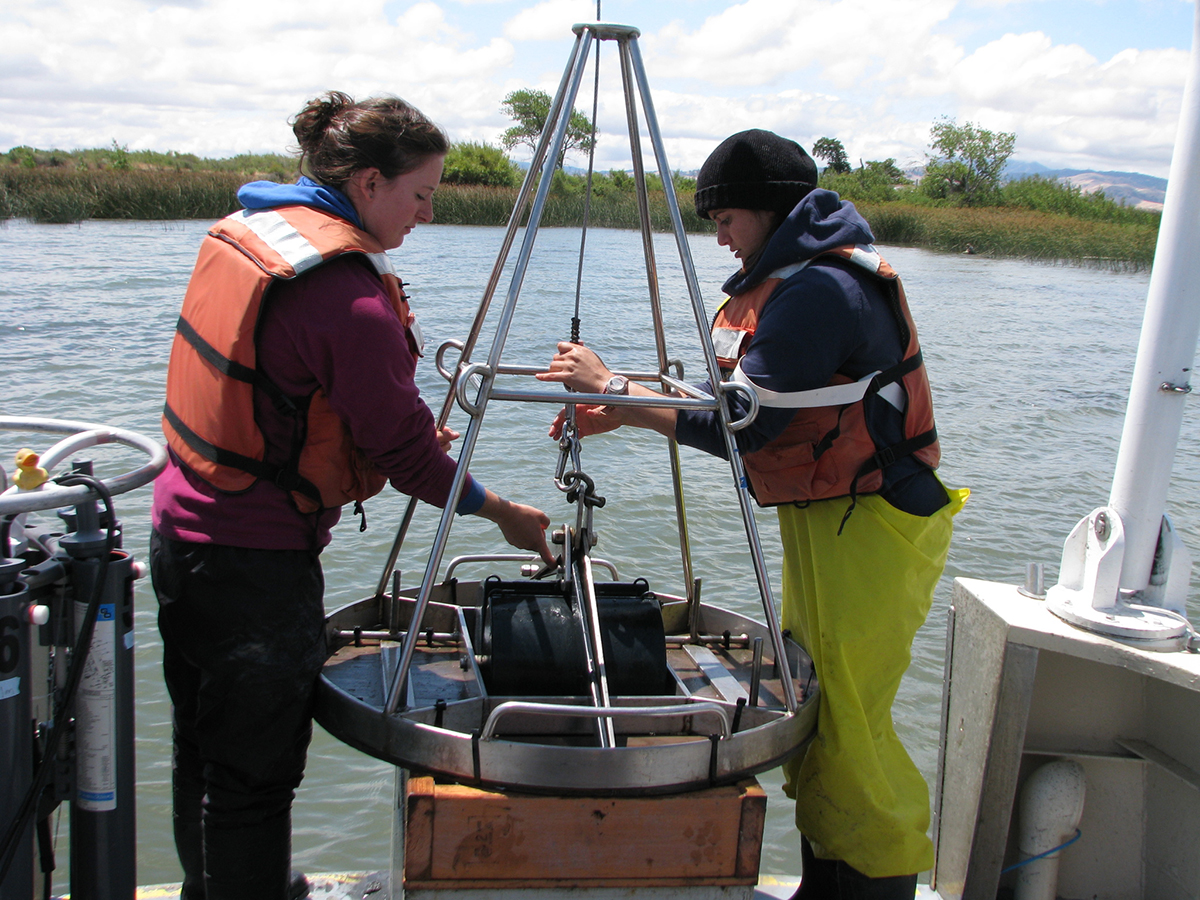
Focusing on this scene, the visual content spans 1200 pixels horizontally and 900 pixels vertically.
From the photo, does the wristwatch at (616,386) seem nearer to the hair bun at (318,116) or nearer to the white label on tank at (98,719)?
the hair bun at (318,116)

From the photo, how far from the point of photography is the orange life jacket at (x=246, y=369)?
69.0 inches

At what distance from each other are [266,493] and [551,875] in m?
0.92

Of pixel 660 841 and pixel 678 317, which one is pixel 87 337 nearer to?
pixel 678 317

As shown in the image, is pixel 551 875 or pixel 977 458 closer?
pixel 551 875

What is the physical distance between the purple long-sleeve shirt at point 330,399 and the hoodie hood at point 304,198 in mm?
164

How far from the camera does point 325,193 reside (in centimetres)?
191

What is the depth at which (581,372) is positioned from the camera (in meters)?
1.99

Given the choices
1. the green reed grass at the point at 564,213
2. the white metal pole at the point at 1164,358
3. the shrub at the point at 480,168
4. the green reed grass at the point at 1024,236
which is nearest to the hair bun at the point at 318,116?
the white metal pole at the point at 1164,358

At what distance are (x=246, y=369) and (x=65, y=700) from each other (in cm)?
64

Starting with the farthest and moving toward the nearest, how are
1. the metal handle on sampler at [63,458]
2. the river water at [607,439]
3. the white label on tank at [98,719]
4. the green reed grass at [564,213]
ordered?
1. the green reed grass at [564,213]
2. the river water at [607,439]
3. the white label on tank at [98,719]
4. the metal handle on sampler at [63,458]

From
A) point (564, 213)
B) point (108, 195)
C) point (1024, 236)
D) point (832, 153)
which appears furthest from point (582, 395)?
point (832, 153)

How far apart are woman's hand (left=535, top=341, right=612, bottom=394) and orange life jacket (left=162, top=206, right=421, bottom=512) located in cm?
41

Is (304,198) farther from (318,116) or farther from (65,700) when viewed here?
(65,700)


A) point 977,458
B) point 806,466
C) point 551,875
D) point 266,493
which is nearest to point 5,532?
point 266,493
